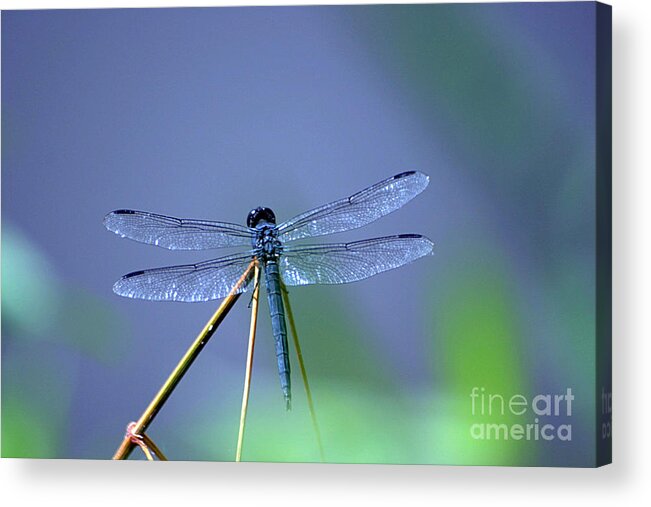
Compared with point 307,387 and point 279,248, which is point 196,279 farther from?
point 307,387

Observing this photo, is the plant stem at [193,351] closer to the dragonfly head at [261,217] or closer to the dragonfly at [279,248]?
the dragonfly at [279,248]

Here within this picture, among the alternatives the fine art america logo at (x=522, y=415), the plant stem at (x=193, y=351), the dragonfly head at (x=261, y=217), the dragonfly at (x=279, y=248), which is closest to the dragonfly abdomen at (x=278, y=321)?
the dragonfly at (x=279, y=248)

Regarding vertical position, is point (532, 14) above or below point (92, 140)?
above

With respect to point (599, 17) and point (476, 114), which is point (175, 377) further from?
point (599, 17)

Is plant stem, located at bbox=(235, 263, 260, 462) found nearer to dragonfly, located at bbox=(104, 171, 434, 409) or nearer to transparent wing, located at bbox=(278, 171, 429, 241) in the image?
dragonfly, located at bbox=(104, 171, 434, 409)

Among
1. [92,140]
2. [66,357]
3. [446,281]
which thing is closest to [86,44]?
[92,140]

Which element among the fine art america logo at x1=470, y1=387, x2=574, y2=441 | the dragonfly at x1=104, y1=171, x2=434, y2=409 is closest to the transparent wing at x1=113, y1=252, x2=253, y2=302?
the dragonfly at x1=104, y1=171, x2=434, y2=409
